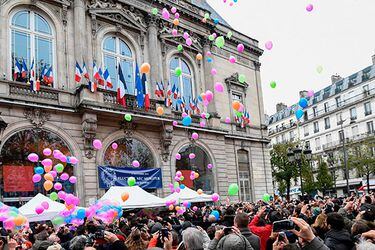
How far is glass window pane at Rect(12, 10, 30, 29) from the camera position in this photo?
51.2ft

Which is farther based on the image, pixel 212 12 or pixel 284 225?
pixel 212 12

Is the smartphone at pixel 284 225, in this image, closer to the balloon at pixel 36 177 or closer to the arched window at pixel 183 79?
the balloon at pixel 36 177

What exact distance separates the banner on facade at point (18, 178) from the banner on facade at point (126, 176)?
2851mm

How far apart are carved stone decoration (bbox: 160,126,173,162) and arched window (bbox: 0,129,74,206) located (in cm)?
514

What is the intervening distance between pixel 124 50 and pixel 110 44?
82cm

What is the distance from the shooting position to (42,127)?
15.1 metres

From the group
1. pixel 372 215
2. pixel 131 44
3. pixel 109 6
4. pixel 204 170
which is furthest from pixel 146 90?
pixel 372 215

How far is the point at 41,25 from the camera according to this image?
16.4 meters

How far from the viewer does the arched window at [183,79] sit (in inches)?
838

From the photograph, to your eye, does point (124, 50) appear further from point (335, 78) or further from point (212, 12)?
point (335, 78)

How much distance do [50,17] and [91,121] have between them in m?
4.83

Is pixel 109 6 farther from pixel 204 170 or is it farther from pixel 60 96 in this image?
pixel 204 170

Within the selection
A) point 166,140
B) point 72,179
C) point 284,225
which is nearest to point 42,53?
point 72,179

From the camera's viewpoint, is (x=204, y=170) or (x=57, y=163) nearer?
(x=57, y=163)
